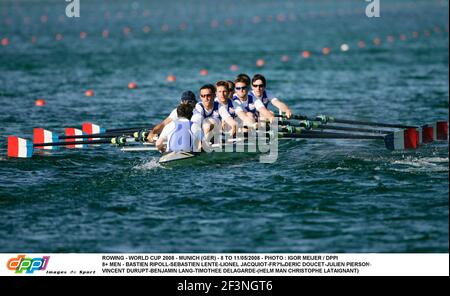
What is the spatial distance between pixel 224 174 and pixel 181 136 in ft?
3.38

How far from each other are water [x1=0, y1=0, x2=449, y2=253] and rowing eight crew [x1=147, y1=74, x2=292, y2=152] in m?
0.52

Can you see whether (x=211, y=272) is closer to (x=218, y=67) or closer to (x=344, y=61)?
(x=218, y=67)

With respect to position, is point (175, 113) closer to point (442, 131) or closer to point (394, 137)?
point (394, 137)

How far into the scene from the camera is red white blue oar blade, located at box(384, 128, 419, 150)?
17719 millimetres

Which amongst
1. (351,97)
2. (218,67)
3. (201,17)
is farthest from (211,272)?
(201,17)

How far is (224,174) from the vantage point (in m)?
16.2

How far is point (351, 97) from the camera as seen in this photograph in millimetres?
28281

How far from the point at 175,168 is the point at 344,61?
24.0 metres

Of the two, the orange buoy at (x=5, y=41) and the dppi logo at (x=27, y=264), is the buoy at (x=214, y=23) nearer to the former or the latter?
the orange buoy at (x=5, y=41)

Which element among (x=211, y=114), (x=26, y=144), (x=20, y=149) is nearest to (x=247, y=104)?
(x=211, y=114)

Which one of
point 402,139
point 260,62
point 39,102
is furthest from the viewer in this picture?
point 260,62

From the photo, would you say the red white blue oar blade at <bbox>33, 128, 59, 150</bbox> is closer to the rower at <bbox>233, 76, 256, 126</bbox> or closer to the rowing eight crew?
the rowing eight crew

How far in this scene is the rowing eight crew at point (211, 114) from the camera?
16391mm

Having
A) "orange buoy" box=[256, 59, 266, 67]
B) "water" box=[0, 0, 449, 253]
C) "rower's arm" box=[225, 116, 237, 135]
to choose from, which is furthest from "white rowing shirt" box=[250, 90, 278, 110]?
"orange buoy" box=[256, 59, 266, 67]
